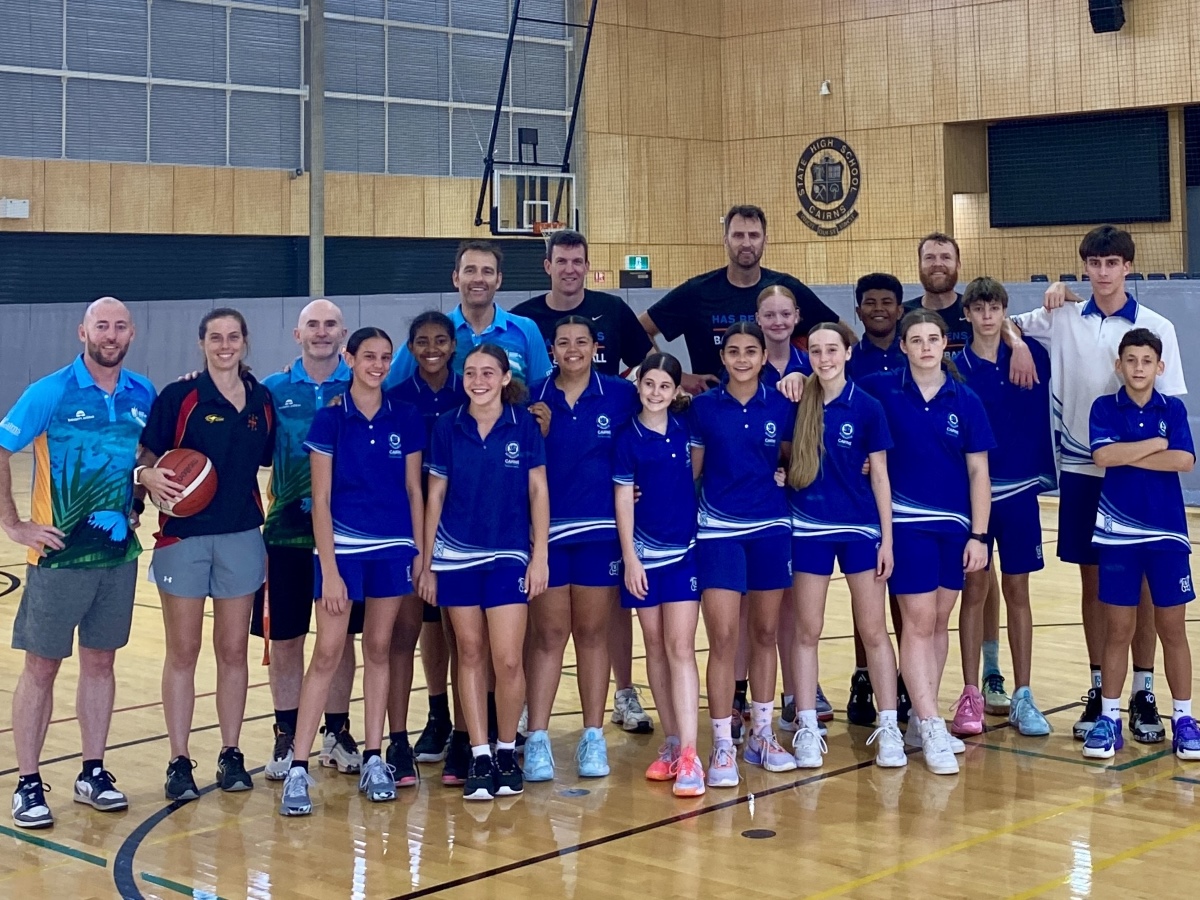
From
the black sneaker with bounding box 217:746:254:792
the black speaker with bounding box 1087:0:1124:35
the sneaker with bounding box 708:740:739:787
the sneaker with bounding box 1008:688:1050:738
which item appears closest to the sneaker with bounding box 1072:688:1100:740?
the sneaker with bounding box 1008:688:1050:738

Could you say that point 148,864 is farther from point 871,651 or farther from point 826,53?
point 826,53

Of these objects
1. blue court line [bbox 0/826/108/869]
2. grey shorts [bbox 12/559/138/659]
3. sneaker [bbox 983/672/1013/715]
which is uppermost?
grey shorts [bbox 12/559/138/659]

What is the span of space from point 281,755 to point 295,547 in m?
0.75

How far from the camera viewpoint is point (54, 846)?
A: 15.5 ft

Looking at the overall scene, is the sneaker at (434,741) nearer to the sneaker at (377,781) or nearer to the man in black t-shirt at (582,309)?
the sneaker at (377,781)

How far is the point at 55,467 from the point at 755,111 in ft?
65.7

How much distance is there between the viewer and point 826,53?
75.0ft

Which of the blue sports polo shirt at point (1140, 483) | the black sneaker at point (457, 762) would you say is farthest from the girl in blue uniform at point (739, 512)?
the blue sports polo shirt at point (1140, 483)

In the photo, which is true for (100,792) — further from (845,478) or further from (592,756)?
(845,478)

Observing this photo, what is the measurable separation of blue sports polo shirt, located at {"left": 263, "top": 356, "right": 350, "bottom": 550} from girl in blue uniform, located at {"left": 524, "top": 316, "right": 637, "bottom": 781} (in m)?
0.80

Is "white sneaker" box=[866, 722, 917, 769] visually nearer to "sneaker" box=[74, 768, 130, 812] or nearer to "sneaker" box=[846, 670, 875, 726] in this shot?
"sneaker" box=[846, 670, 875, 726]

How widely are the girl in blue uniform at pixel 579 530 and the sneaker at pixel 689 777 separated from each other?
37 cm

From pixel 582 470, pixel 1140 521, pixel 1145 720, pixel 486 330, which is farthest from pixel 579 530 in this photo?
pixel 1145 720

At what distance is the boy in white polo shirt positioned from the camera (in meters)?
5.68
